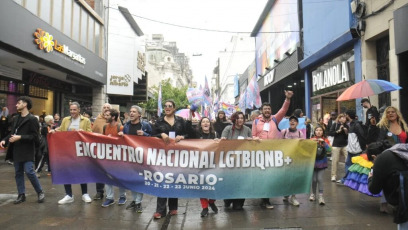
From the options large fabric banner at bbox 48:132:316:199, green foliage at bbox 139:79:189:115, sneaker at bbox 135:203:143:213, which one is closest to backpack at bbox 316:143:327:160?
large fabric banner at bbox 48:132:316:199

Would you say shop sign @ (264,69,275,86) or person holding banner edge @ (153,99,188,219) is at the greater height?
shop sign @ (264,69,275,86)

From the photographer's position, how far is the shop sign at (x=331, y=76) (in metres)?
11.8

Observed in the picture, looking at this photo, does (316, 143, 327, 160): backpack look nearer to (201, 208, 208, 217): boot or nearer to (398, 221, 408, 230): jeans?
(201, 208, 208, 217): boot

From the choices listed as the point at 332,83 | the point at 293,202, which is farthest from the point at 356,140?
the point at 332,83

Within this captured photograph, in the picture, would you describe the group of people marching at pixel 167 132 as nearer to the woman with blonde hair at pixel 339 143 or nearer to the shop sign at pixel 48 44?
the woman with blonde hair at pixel 339 143

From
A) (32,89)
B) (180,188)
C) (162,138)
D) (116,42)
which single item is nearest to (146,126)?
(162,138)

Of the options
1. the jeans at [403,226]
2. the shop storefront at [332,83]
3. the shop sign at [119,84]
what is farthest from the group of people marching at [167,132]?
the shop sign at [119,84]

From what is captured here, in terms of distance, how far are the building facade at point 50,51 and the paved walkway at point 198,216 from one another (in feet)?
8.16

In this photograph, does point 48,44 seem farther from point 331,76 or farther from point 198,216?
point 331,76

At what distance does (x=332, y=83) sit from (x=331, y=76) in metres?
0.32

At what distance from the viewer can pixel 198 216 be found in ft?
16.9

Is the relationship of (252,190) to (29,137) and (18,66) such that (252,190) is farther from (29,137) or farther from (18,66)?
(18,66)

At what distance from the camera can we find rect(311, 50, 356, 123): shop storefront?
11.6 meters

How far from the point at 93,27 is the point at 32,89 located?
5.20 m
